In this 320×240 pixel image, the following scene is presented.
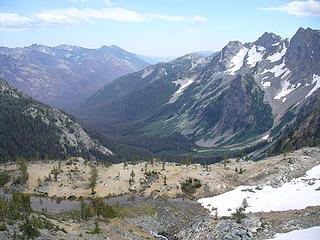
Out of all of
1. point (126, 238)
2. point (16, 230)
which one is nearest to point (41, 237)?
point (16, 230)

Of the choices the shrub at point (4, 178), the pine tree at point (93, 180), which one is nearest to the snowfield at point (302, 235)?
the pine tree at point (93, 180)

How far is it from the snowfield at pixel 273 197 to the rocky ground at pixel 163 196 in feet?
10.2

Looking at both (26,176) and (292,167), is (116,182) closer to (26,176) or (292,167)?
(26,176)

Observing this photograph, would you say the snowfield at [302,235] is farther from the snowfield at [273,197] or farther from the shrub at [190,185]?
the shrub at [190,185]

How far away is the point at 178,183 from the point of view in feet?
437

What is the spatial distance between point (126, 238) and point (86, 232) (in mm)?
8469

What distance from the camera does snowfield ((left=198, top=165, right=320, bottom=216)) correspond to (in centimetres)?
10331

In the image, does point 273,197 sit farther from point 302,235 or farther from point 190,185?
point 302,235

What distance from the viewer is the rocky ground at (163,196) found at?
85375mm

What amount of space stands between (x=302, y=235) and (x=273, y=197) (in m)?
34.8

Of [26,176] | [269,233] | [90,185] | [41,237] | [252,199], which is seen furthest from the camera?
[26,176]

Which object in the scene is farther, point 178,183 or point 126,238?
point 178,183

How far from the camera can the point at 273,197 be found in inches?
4350

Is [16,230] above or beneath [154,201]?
above
